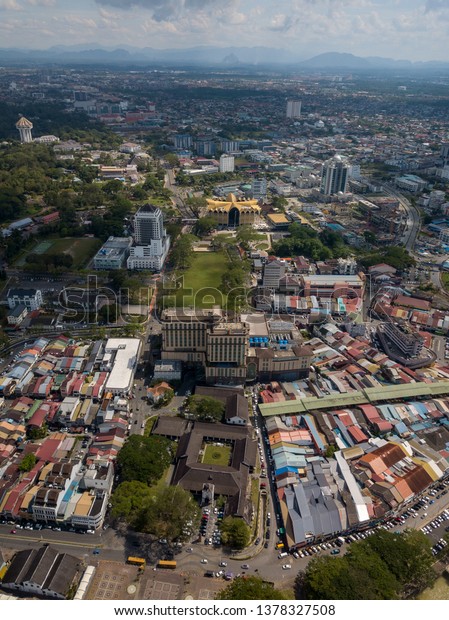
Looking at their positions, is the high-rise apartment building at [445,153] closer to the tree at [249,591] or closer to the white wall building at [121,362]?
the white wall building at [121,362]

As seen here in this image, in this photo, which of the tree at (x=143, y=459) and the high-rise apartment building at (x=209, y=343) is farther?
the high-rise apartment building at (x=209, y=343)

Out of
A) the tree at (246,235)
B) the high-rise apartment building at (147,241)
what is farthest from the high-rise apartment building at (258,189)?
the high-rise apartment building at (147,241)

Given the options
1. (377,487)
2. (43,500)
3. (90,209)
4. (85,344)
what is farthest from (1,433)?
(90,209)

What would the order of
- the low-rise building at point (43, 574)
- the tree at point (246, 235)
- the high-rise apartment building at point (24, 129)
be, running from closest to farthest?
the low-rise building at point (43, 574)
the tree at point (246, 235)
the high-rise apartment building at point (24, 129)

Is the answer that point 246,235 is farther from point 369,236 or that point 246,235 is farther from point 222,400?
point 222,400

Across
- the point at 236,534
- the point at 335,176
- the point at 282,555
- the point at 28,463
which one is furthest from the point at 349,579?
the point at 335,176

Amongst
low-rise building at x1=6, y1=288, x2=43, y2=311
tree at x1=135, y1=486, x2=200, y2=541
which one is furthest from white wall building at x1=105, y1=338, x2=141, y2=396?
low-rise building at x1=6, y1=288, x2=43, y2=311
